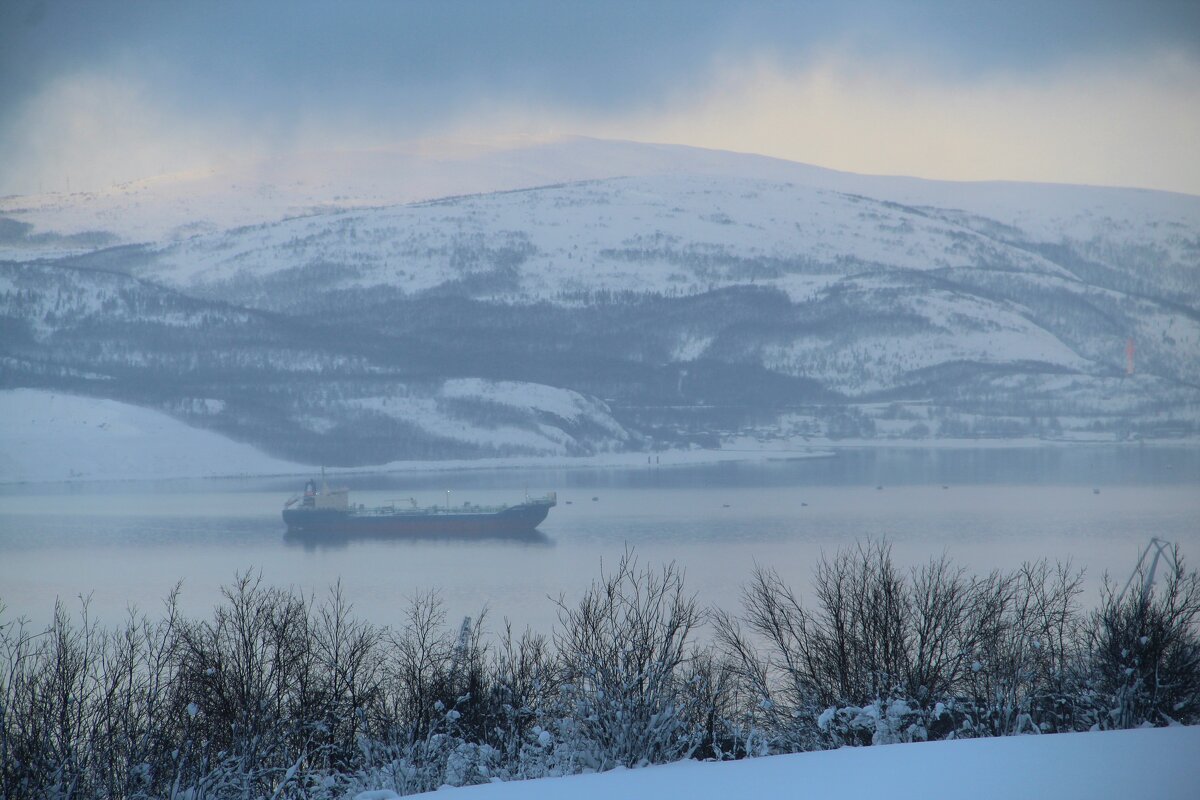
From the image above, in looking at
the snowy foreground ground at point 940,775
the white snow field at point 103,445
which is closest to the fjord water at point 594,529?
the white snow field at point 103,445

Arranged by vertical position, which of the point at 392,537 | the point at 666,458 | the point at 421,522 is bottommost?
the point at 392,537

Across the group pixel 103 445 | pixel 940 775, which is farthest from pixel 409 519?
pixel 940 775

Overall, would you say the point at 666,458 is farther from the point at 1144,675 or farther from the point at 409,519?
the point at 1144,675

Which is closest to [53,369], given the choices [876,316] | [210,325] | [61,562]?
[210,325]

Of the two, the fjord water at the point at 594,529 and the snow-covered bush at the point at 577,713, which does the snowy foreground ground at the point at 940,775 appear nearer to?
the snow-covered bush at the point at 577,713

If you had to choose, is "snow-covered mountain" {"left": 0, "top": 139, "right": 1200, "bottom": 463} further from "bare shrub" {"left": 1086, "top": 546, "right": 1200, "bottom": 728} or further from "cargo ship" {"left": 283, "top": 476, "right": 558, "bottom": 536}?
"bare shrub" {"left": 1086, "top": 546, "right": 1200, "bottom": 728}
